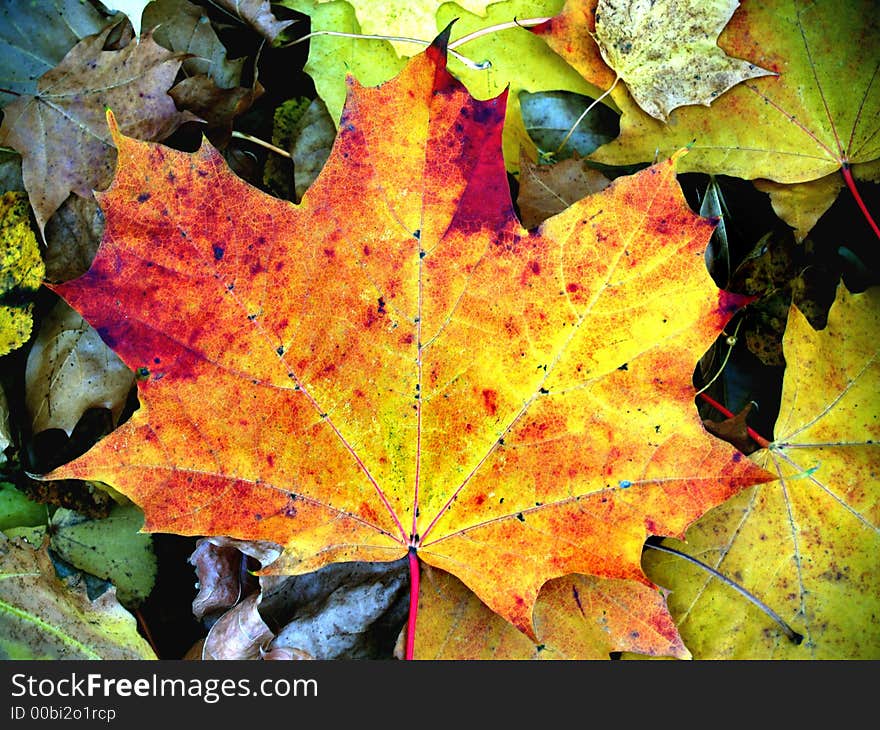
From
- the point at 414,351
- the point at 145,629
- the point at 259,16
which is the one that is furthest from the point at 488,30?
the point at 145,629

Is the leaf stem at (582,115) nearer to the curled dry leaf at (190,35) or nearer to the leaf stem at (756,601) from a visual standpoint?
the curled dry leaf at (190,35)

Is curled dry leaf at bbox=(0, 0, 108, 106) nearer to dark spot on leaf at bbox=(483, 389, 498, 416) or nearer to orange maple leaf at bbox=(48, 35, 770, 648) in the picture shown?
orange maple leaf at bbox=(48, 35, 770, 648)

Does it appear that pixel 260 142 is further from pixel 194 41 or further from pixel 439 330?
pixel 439 330

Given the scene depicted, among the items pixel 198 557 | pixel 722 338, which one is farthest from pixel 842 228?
pixel 198 557

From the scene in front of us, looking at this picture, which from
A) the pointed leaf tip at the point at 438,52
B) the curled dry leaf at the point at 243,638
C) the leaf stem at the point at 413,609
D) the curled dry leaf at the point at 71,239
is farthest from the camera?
the curled dry leaf at the point at 71,239

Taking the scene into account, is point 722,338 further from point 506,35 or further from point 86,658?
point 86,658

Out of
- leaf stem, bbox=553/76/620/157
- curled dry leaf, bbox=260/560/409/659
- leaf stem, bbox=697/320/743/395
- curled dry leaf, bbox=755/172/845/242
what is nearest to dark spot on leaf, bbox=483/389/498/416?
curled dry leaf, bbox=260/560/409/659

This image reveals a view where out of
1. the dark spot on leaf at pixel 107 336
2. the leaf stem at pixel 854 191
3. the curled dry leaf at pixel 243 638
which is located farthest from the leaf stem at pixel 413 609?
the leaf stem at pixel 854 191

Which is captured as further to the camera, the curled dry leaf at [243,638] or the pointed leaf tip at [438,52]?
the curled dry leaf at [243,638]

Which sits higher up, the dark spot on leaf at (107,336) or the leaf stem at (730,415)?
the dark spot on leaf at (107,336)

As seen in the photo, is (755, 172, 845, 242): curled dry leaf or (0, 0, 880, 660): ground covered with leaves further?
(755, 172, 845, 242): curled dry leaf
